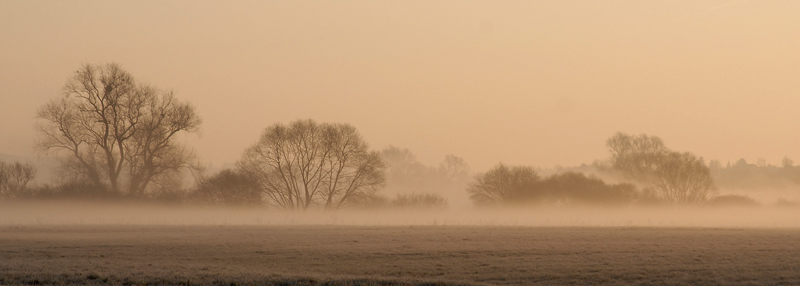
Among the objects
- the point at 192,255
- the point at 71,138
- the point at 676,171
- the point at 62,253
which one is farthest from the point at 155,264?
the point at 676,171

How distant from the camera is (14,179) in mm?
62469

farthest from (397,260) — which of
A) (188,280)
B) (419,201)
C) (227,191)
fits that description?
(419,201)

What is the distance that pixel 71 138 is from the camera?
192 feet

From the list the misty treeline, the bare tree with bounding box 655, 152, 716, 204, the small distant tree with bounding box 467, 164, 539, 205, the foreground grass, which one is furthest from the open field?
the bare tree with bounding box 655, 152, 716, 204

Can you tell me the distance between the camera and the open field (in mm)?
21453

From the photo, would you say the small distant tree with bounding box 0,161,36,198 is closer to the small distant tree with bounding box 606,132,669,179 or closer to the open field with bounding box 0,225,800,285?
the open field with bounding box 0,225,800,285

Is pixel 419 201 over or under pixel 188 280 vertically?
over

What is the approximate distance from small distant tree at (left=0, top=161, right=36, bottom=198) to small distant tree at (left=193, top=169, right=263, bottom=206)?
15292mm

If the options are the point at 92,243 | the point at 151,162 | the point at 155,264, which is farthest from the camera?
the point at 151,162

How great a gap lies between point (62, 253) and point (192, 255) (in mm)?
4981

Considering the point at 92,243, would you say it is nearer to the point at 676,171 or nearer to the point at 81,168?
the point at 81,168

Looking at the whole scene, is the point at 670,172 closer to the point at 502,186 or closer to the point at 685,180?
the point at 685,180

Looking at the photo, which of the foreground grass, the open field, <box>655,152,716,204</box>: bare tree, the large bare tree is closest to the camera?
the foreground grass

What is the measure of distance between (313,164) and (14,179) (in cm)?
2906
